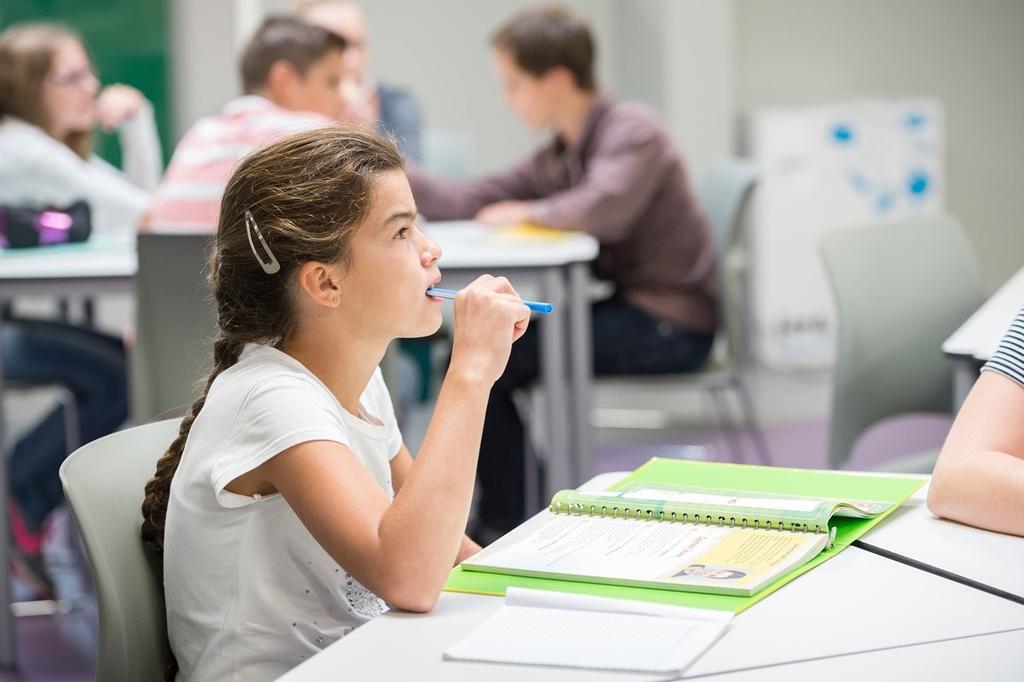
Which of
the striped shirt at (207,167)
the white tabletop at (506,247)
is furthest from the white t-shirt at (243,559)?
the striped shirt at (207,167)

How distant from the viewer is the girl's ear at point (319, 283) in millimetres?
1309

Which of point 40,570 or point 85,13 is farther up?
point 85,13

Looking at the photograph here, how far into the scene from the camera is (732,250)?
3.30 metres

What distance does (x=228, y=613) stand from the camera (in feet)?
4.00

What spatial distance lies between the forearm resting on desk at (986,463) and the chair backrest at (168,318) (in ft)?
4.42

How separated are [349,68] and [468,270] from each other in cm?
147

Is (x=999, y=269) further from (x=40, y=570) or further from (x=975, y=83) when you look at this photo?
(x=40, y=570)

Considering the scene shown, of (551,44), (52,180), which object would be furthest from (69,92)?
(551,44)

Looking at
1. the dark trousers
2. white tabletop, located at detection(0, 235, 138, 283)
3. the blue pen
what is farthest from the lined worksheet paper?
the dark trousers

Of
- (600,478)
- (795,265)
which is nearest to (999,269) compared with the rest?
(795,265)

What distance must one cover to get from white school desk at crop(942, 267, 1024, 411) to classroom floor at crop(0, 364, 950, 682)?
0.86 m

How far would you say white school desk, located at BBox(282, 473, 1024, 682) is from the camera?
3.10 feet

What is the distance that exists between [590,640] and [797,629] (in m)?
0.16

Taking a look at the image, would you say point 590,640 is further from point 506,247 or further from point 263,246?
point 506,247
